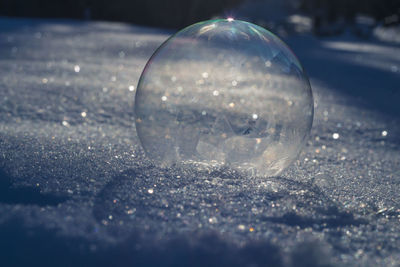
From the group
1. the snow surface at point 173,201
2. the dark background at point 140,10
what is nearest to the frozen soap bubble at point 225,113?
the snow surface at point 173,201

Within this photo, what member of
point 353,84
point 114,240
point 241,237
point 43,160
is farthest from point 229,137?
point 353,84

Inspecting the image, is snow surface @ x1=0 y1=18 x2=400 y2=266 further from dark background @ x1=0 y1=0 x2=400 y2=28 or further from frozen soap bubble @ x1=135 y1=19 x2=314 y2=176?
dark background @ x1=0 y1=0 x2=400 y2=28

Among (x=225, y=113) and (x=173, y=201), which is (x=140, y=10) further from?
(x=173, y=201)

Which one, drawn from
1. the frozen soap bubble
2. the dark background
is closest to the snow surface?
the frozen soap bubble

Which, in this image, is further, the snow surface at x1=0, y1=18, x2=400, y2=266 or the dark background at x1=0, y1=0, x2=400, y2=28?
the dark background at x1=0, y1=0, x2=400, y2=28

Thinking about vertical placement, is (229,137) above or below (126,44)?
above

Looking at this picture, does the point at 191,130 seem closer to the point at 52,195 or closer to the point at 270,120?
the point at 270,120
